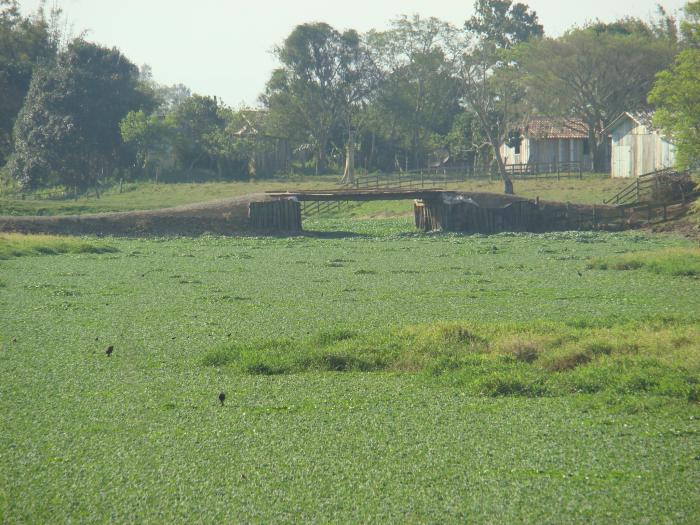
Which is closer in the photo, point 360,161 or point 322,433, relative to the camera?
point 322,433

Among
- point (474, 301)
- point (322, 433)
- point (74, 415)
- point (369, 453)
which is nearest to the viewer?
point (369, 453)

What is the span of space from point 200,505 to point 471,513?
2515mm

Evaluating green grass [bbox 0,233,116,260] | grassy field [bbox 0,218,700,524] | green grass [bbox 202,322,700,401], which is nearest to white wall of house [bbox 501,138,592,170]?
green grass [bbox 0,233,116,260]

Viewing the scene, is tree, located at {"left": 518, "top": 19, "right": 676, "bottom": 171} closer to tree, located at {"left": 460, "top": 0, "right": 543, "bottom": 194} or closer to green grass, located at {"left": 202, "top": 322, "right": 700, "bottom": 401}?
tree, located at {"left": 460, "top": 0, "right": 543, "bottom": 194}

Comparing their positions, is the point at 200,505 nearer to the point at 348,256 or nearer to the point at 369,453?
the point at 369,453

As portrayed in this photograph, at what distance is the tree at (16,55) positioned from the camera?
84500 mm

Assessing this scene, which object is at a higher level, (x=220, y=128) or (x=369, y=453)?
(x=220, y=128)

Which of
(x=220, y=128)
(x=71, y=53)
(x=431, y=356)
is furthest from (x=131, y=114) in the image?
(x=431, y=356)

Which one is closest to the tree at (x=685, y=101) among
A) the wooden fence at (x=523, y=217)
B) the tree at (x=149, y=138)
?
the wooden fence at (x=523, y=217)

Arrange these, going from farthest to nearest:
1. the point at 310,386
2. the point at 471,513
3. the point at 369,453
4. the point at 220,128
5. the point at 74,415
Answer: the point at 220,128 < the point at 310,386 < the point at 74,415 < the point at 369,453 < the point at 471,513

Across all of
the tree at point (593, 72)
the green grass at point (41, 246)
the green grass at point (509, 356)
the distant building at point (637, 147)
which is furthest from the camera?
the tree at point (593, 72)

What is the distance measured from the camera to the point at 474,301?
23000mm

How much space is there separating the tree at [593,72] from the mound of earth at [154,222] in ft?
90.9

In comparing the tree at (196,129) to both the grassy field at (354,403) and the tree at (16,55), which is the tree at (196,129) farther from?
the grassy field at (354,403)
